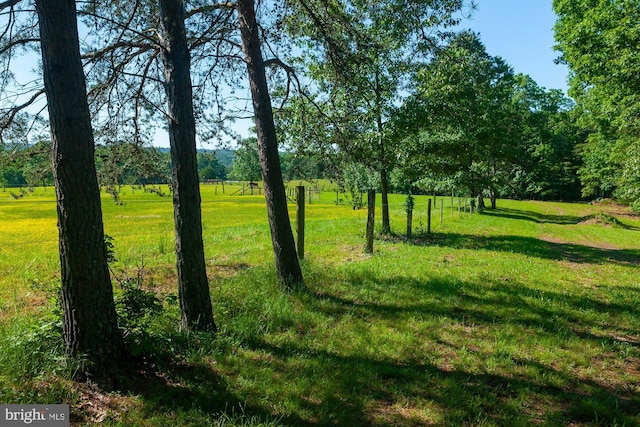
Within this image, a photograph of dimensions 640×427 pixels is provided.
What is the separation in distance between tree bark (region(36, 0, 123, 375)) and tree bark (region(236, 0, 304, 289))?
3219 mm

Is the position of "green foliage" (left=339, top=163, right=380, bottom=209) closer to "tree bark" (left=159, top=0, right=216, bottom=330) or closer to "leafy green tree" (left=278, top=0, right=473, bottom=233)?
"leafy green tree" (left=278, top=0, right=473, bottom=233)

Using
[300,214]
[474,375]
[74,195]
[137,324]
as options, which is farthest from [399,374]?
[300,214]

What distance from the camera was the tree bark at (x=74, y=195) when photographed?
296 cm

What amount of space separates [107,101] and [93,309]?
3980 millimetres

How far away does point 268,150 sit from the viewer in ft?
20.3

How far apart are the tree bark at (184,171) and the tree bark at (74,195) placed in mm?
1118

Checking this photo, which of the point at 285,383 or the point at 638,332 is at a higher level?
the point at 285,383

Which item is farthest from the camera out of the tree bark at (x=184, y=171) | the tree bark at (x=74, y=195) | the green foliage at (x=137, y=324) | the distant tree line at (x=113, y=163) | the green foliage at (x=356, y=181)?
the green foliage at (x=356, y=181)

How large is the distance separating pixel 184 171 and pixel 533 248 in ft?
42.1

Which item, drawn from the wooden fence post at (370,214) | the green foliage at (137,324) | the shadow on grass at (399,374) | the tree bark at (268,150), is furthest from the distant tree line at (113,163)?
the wooden fence post at (370,214)

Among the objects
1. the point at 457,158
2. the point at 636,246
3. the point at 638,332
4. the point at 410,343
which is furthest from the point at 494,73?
the point at 410,343

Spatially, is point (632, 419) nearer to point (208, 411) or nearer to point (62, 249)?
point (208, 411)

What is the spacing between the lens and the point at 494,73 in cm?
2811

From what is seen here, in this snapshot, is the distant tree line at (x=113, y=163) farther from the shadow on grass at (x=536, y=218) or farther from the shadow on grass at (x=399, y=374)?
the shadow on grass at (x=536, y=218)
